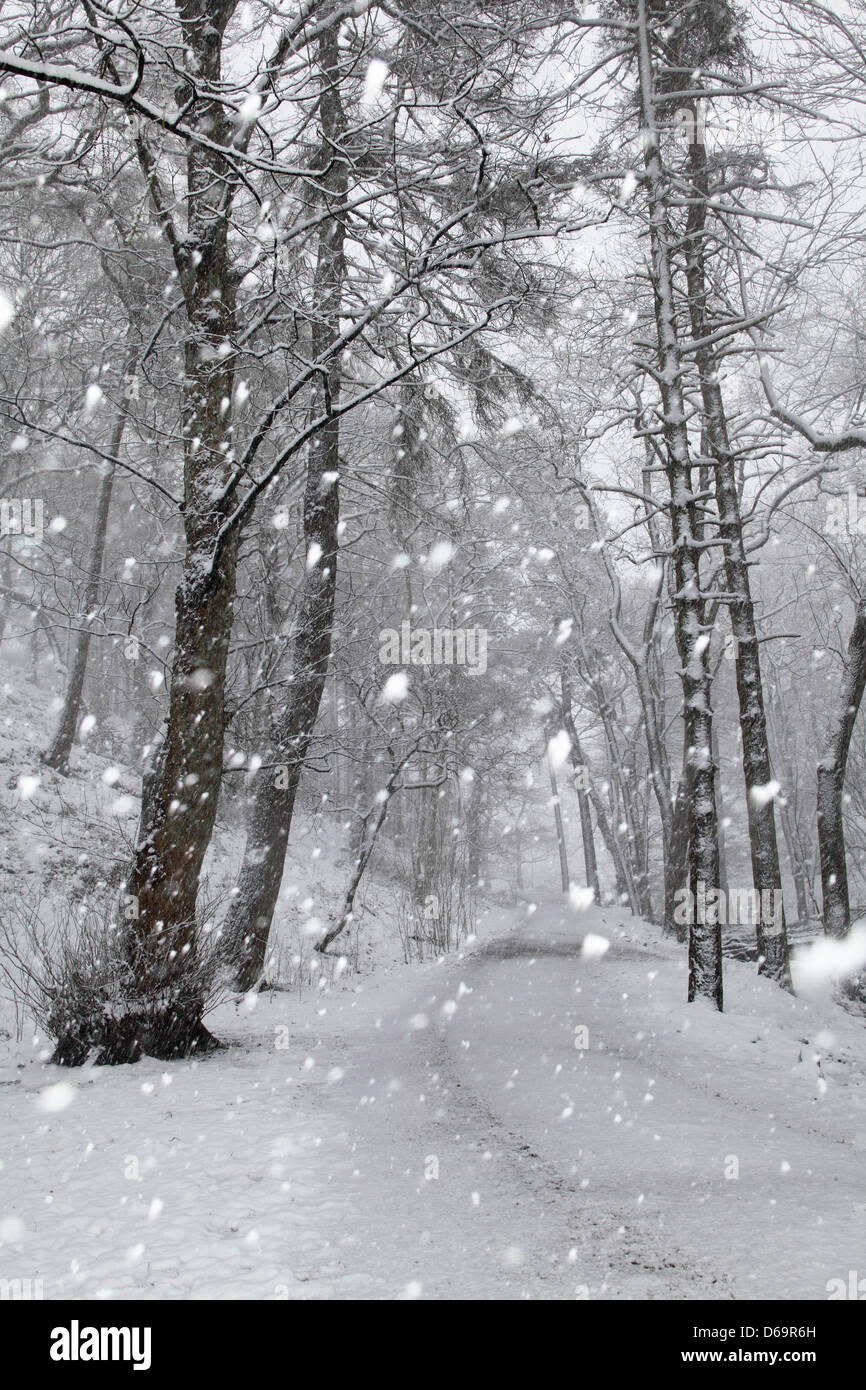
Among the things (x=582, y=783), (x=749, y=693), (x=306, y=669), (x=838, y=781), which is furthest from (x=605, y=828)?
(x=306, y=669)

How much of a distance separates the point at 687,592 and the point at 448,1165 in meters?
6.49

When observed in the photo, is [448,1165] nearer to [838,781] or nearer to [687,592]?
[687,592]

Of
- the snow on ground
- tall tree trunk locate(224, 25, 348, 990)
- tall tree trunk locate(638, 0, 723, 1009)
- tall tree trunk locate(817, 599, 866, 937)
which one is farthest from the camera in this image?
tall tree trunk locate(817, 599, 866, 937)

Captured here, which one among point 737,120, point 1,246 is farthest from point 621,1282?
point 1,246

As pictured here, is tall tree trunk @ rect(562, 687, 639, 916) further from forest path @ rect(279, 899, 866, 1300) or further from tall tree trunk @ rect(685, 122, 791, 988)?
forest path @ rect(279, 899, 866, 1300)

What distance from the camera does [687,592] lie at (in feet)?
27.9

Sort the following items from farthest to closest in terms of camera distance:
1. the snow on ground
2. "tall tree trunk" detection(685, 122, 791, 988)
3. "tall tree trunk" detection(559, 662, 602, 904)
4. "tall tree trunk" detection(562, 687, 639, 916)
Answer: "tall tree trunk" detection(559, 662, 602, 904) < "tall tree trunk" detection(562, 687, 639, 916) < "tall tree trunk" detection(685, 122, 791, 988) < the snow on ground

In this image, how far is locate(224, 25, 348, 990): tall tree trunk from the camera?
9.02m

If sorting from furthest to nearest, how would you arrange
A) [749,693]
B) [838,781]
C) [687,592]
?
1. [838,781]
2. [749,693]
3. [687,592]

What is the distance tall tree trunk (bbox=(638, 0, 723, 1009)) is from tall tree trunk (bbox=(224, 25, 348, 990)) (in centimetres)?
372

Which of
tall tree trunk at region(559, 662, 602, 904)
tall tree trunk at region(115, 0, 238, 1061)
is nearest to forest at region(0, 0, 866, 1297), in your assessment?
tall tree trunk at region(115, 0, 238, 1061)

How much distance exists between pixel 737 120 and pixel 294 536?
854 centimetres

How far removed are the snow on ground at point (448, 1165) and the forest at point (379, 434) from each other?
0.43ft
